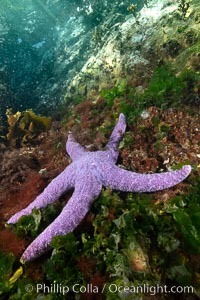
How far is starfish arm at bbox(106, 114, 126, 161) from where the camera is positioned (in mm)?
5168

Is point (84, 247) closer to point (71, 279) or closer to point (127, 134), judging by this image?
point (71, 279)

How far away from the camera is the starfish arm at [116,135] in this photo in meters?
5.17

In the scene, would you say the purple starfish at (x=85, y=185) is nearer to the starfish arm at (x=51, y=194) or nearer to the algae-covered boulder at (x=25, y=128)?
the starfish arm at (x=51, y=194)

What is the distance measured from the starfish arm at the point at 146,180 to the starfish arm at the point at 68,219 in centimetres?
31

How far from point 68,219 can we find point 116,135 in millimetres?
2221

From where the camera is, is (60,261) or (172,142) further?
(172,142)

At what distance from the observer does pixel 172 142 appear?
501cm

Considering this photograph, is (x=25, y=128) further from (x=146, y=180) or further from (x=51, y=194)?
(x=146, y=180)

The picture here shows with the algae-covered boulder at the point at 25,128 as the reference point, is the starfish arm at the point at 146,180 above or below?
above

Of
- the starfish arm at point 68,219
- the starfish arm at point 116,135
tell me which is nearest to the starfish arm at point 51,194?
the starfish arm at point 68,219

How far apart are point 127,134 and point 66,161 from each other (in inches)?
57.5

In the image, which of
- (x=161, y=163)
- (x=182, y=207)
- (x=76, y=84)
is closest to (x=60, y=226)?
(x=182, y=207)

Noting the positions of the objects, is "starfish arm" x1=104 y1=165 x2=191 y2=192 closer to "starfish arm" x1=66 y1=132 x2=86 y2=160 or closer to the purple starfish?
the purple starfish

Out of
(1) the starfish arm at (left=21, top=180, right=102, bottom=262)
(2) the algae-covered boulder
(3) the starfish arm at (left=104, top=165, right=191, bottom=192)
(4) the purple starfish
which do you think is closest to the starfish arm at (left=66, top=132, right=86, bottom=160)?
(4) the purple starfish
